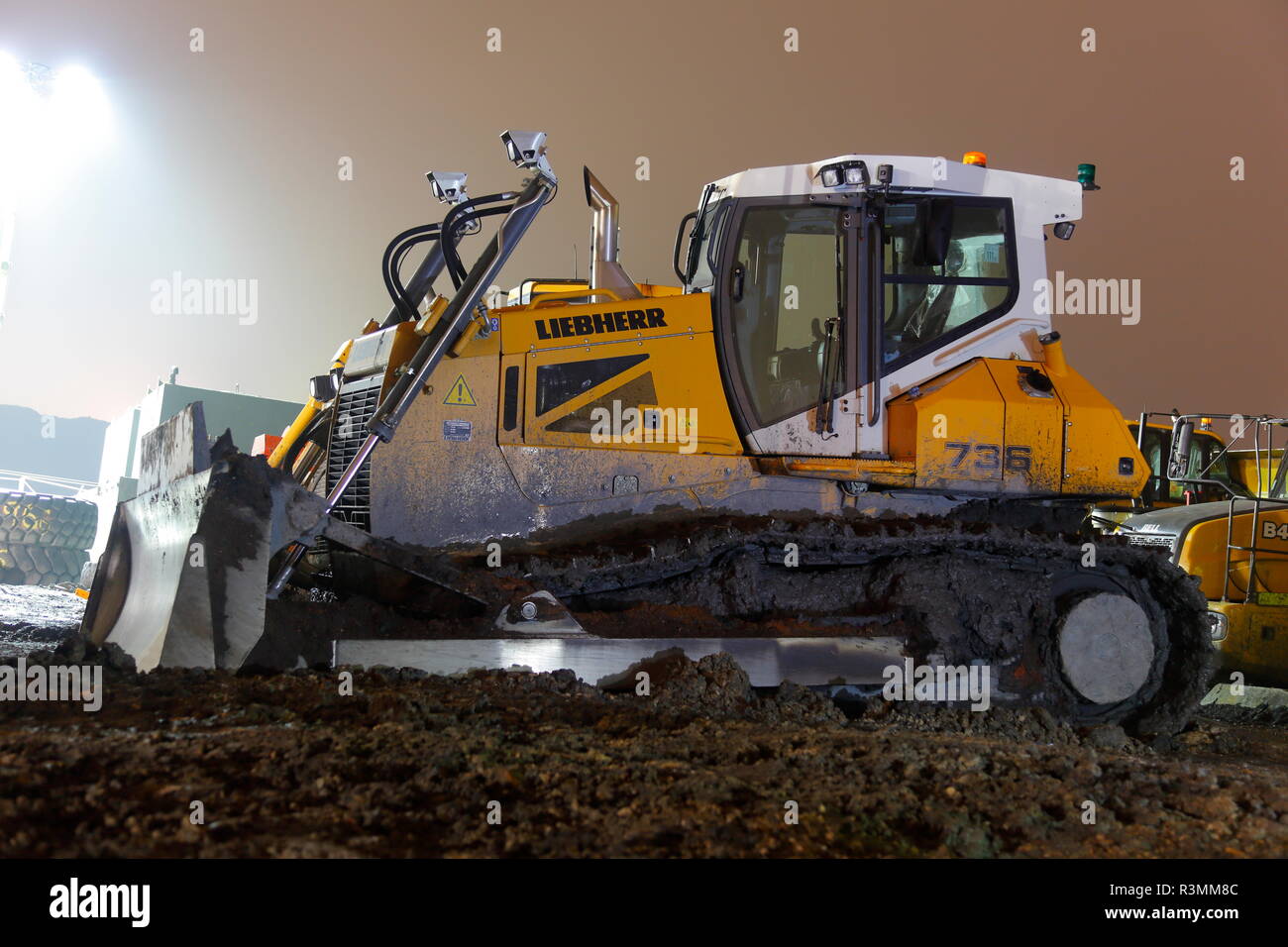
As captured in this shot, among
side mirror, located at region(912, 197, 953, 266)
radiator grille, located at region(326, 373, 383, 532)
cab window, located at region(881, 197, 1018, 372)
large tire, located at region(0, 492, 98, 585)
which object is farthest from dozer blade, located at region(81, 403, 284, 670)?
large tire, located at region(0, 492, 98, 585)

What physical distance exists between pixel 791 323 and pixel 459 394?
1.83 meters

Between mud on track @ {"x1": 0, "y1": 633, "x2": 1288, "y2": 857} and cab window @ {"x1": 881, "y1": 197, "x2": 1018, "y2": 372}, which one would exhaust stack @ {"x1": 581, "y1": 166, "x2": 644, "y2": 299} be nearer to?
cab window @ {"x1": 881, "y1": 197, "x2": 1018, "y2": 372}

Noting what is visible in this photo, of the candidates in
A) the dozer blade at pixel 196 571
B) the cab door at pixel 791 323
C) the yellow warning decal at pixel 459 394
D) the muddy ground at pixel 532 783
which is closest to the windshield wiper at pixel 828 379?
the cab door at pixel 791 323

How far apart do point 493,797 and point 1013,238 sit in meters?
4.44

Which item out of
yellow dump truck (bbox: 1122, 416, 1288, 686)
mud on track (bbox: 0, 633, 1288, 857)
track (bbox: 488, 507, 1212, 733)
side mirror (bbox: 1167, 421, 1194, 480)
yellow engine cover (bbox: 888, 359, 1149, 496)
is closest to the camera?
mud on track (bbox: 0, 633, 1288, 857)

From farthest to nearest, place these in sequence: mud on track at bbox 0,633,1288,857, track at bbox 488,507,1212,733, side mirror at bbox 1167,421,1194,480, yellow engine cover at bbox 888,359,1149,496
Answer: side mirror at bbox 1167,421,1194,480, yellow engine cover at bbox 888,359,1149,496, track at bbox 488,507,1212,733, mud on track at bbox 0,633,1288,857

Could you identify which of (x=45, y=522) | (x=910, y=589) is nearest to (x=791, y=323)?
(x=910, y=589)

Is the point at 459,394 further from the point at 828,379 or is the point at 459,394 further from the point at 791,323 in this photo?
the point at 828,379

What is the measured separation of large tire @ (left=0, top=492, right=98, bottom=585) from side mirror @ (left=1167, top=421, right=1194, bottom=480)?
52.0 feet

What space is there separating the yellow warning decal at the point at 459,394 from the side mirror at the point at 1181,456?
5053 mm

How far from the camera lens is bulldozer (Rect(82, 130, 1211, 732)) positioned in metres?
5.11

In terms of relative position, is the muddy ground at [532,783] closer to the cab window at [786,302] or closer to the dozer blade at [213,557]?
the dozer blade at [213,557]
